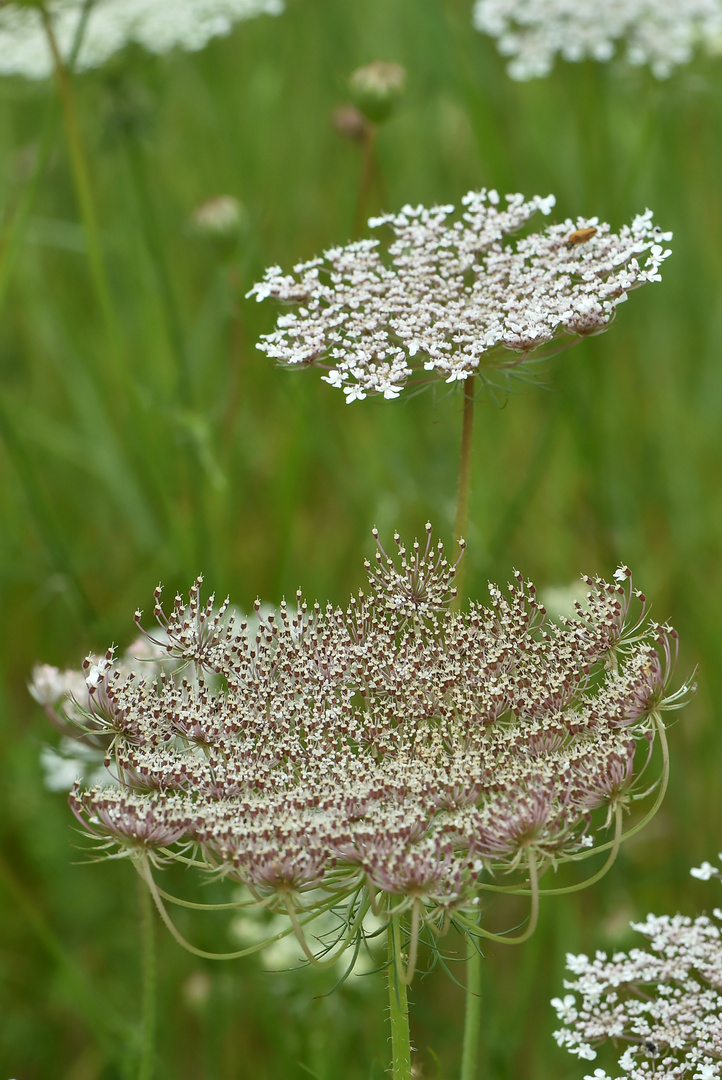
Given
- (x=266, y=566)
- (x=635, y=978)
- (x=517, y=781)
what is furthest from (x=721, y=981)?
(x=266, y=566)

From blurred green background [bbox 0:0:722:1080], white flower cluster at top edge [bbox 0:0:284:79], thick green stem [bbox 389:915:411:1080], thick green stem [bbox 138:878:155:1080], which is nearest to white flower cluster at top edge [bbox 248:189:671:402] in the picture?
blurred green background [bbox 0:0:722:1080]

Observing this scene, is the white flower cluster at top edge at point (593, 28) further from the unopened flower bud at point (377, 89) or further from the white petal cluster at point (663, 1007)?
the white petal cluster at point (663, 1007)

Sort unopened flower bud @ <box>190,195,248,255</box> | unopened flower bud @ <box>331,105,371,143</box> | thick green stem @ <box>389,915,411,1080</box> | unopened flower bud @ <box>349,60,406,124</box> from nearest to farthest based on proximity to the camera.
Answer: thick green stem @ <box>389,915,411,1080</box>, unopened flower bud @ <box>349,60,406,124</box>, unopened flower bud @ <box>190,195,248,255</box>, unopened flower bud @ <box>331,105,371,143</box>

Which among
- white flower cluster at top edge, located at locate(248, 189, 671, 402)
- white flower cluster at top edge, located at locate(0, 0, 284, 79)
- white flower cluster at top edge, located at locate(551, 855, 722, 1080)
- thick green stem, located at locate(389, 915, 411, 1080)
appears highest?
white flower cluster at top edge, located at locate(0, 0, 284, 79)

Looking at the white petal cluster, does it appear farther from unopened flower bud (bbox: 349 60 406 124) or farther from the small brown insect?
unopened flower bud (bbox: 349 60 406 124)

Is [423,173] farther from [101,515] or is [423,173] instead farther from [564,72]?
[101,515]

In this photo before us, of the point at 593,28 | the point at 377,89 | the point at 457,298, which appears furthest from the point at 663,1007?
the point at 593,28

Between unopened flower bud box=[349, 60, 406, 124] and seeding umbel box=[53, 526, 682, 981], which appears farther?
unopened flower bud box=[349, 60, 406, 124]
